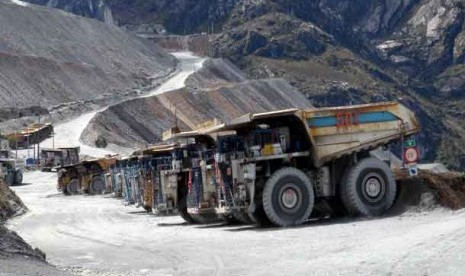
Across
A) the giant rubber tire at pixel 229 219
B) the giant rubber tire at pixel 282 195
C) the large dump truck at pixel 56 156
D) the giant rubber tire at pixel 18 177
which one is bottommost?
the giant rubber tire at pixel 229 219

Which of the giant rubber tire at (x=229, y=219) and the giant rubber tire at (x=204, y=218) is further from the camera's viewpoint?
the giant rubber tire at (x=204, y=218)

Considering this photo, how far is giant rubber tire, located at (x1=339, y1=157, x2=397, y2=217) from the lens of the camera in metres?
19.5

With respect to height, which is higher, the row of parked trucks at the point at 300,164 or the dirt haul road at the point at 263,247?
the row of parked trucks at the point at 300,164

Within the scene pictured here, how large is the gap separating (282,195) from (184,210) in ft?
15.6

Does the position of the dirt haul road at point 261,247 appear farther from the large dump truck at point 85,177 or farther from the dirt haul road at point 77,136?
the dirt haul road at point 77,136

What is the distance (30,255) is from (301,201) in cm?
799

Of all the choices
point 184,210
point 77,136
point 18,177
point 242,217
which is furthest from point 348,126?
point 77,136

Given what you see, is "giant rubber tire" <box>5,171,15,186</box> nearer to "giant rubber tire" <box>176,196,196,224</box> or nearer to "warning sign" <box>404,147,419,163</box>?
"giant rubber tire" <box>176,196,196,224</box>

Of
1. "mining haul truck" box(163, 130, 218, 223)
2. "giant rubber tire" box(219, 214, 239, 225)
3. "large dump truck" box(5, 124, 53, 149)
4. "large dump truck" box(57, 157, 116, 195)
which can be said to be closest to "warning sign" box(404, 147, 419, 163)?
"giant rubber tire" box(219, 214, 239, 225)

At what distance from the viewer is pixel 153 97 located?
323 ft

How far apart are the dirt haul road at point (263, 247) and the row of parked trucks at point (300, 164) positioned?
71 centimetres

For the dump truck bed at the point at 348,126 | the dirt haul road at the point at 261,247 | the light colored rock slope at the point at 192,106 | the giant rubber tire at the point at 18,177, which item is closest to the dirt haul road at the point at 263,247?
the dirt haul road at the point at 261,247

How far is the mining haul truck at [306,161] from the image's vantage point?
19031 millimetres

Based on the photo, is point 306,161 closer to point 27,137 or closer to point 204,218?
point 204,218
